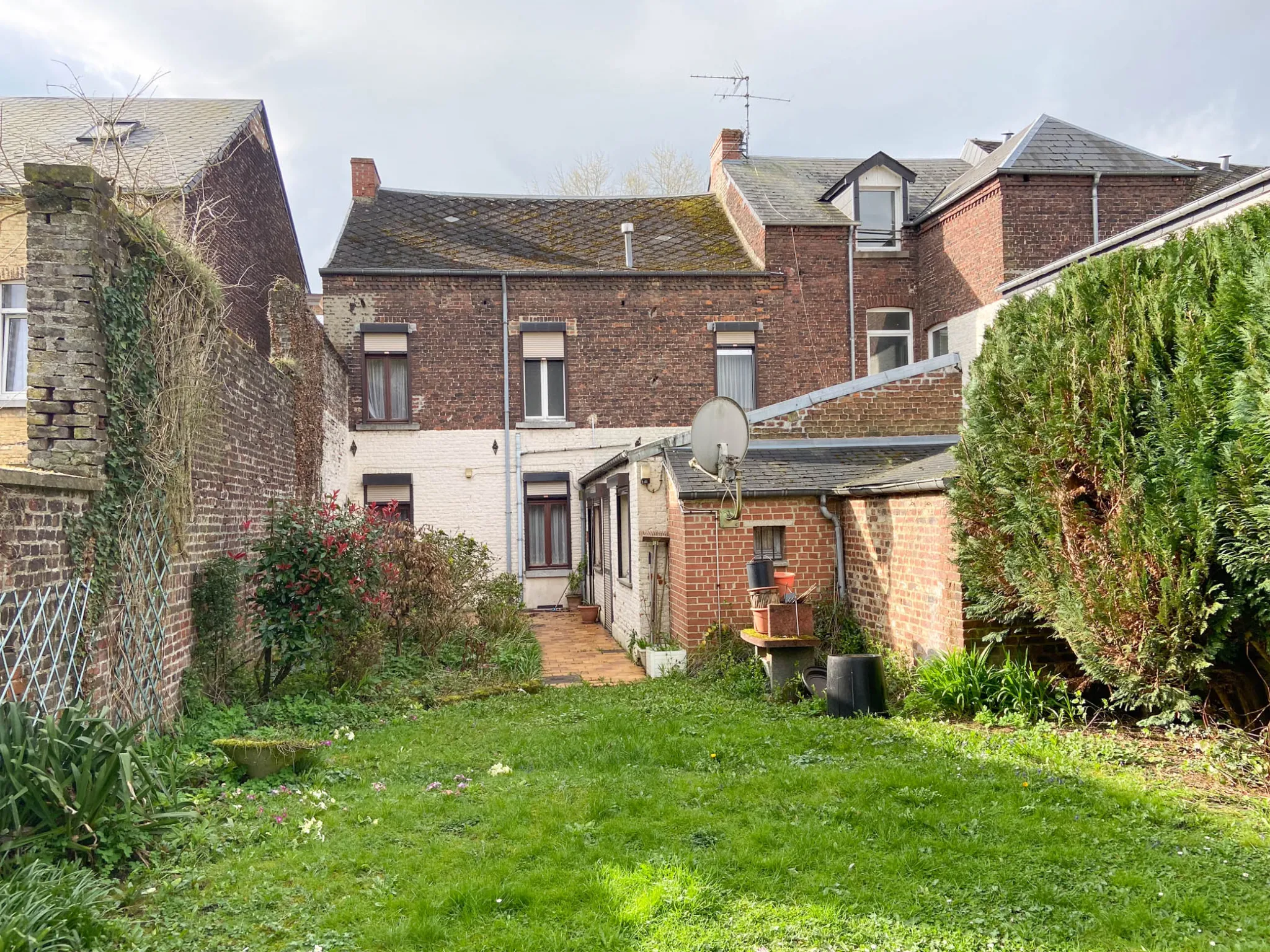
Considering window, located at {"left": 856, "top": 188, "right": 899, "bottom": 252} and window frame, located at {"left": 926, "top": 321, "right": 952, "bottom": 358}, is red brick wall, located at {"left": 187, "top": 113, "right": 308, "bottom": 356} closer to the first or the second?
window, located at {"left": 856, "top": 188, "right": 899, "bottom": 252}

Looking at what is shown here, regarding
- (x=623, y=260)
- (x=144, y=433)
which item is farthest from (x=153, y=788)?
(x=623, y=260)

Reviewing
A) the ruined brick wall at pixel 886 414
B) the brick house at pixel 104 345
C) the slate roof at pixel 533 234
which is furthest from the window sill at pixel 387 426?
the ruined brick wall at pixel 886 414

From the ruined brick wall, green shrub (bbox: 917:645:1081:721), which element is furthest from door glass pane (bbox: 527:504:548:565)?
green shrub (bbox: 917:645:1081:721)

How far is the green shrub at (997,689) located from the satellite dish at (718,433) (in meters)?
3.33

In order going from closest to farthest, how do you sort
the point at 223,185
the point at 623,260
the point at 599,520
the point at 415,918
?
1. the point at 415,918
2. the point at 223,185
3. the point at 599,520
4. the point at 623,260

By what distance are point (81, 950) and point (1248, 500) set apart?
6.40 meters

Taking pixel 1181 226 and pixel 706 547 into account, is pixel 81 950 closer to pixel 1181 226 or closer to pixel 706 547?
pixel 706 547

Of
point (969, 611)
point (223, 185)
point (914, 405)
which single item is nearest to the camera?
point (969, 611)

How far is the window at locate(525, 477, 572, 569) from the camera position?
1859 centimetres

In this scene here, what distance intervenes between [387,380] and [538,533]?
461cm

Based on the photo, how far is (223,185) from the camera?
14.7 metres

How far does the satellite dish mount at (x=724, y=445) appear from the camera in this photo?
968 centimetres

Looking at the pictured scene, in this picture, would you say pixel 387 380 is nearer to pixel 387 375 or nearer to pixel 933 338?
pixel 387 375

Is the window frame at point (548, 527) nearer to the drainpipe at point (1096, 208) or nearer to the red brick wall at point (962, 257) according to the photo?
the red brick wall at point (962, 257)
